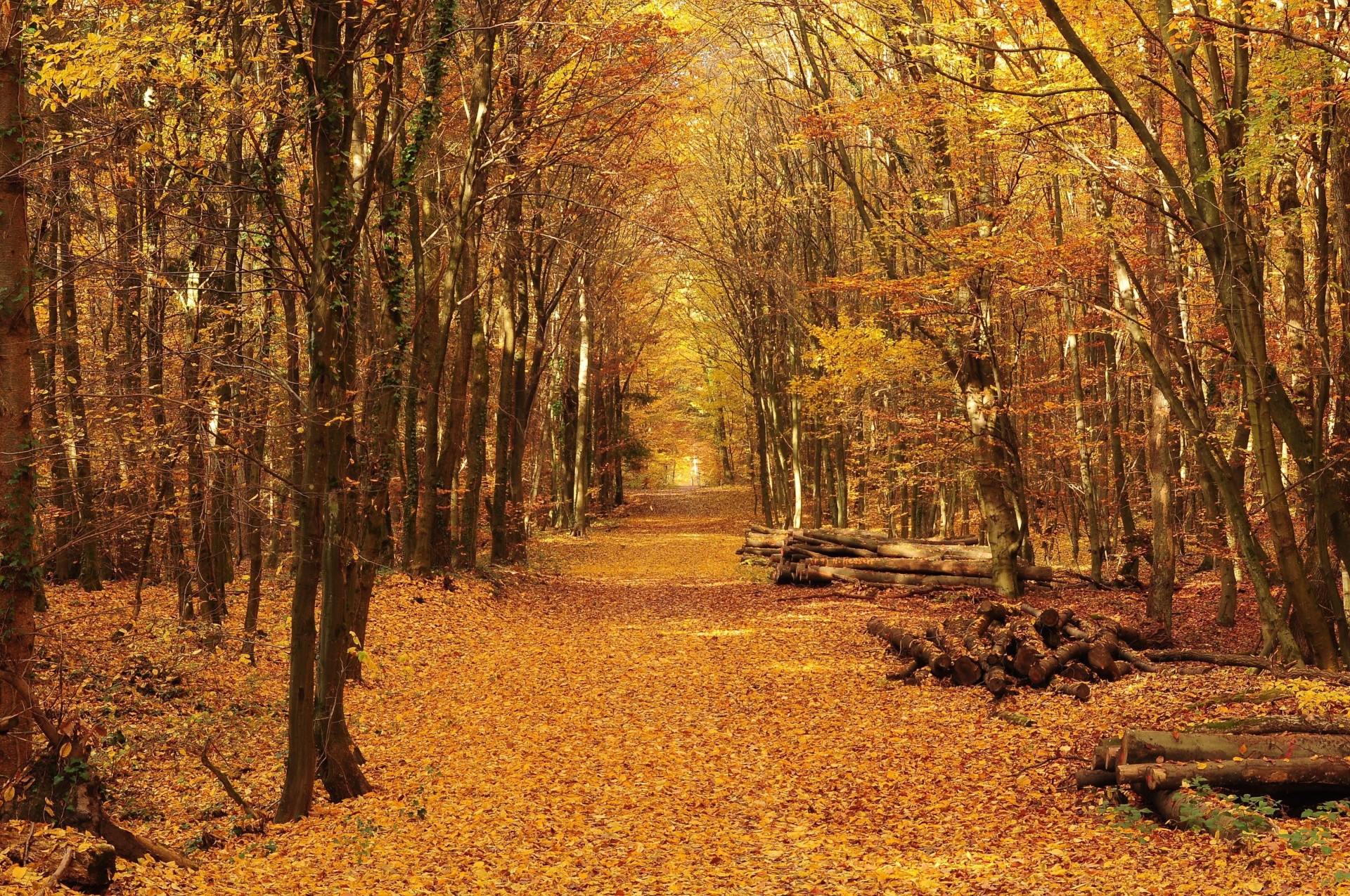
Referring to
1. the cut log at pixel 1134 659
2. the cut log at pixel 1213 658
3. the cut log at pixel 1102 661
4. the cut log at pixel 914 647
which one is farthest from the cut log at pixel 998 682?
the cut log at pixel 1213 658

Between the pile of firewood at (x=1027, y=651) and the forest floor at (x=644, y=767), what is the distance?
249 millimetres

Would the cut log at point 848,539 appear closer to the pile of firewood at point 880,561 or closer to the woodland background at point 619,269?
the pile of firewood at point 880,561

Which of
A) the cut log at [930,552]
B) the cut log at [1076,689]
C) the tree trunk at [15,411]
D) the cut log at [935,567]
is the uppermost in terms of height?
the tree trunk at [15,411]

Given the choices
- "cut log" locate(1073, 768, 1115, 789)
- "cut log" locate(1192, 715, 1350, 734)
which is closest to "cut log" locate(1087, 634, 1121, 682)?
"cut log" locate(1192, 715, 1350, 734)

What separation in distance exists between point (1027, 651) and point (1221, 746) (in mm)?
3631

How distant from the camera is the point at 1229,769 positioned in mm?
6285

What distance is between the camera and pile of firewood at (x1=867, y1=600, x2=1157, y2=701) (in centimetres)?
1013

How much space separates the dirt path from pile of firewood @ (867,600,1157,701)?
316mm

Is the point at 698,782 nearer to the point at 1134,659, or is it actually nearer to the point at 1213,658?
the point at 1134,659

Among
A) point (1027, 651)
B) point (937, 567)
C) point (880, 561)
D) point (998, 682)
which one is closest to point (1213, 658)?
point (1027, 651)

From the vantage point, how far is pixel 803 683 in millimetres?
11438

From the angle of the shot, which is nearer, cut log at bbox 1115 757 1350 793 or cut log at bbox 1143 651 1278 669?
cut log at bbox 1115 757 1350 793

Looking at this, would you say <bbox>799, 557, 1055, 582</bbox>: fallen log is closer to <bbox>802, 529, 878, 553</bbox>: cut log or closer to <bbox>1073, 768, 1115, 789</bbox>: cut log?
<bbox>802, 529, 878, 553</bbox>: cut log

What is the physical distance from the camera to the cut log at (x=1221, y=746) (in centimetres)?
634
